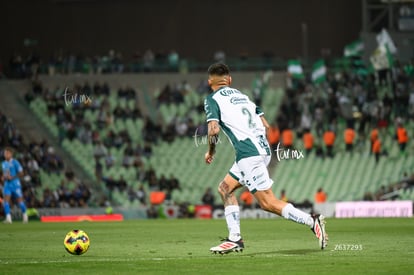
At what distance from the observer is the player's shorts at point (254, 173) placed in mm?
16250

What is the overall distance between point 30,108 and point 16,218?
12514 millimetres

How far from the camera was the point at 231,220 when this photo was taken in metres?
16.5

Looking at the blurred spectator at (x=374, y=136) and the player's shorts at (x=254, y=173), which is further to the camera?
the blurred spectator at (x=374, y=136)

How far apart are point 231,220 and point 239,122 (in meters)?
1.62

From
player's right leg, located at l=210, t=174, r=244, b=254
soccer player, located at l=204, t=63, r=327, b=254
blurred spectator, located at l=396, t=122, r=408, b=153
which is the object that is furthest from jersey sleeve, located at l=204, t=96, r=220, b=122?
blurred spectator, located at l=396, t=122, r=408, b=153

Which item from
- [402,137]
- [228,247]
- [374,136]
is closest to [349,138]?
[374,136]

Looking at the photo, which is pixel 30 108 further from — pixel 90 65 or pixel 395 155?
pixel 395 155

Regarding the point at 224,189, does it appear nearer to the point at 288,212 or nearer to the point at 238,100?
the point at 288,212

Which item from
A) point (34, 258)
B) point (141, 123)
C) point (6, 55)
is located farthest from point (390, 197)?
point (34, 258)

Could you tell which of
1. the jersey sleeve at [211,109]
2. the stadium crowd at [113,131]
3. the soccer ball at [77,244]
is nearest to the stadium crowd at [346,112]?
the stadium crowd at [113,131]

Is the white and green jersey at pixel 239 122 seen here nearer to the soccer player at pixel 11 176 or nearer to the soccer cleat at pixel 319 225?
the soccer cleat at pixel 319 225

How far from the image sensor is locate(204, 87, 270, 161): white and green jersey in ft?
53.8

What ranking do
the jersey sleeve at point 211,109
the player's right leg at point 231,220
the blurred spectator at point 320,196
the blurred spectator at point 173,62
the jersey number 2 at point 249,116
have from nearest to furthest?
the jersey sleeve at point 211,109, the player's right leg at point 231,220, the jersey number 2 at point 249,116, the blurred spectator at point 320,196, the blurred spectator at point 173,62

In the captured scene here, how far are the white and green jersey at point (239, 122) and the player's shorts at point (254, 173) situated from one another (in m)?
0.09
